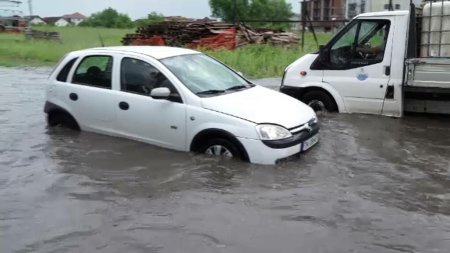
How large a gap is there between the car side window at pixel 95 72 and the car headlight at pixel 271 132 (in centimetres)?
255

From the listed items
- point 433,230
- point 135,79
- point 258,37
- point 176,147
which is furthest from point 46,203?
point 258,37

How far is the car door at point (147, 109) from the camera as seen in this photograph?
22.6ft

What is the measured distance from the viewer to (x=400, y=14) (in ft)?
29.8

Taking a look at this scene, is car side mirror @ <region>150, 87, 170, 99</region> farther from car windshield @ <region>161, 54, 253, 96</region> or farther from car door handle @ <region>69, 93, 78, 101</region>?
car door handle @ <region>69, 93, 78, 101</region>

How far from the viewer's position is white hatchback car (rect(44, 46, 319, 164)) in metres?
6.35

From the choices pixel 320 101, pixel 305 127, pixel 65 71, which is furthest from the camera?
pixel 320 101

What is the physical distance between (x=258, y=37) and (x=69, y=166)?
67.8 feet

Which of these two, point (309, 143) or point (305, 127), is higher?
point (305, 127)

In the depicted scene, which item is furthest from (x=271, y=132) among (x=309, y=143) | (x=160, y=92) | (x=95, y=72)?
(x=95, y=72)

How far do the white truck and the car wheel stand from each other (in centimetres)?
378

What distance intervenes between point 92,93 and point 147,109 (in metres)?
1.13

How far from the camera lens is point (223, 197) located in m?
5.69

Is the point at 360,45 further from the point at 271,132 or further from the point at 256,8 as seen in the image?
the point at 256,8

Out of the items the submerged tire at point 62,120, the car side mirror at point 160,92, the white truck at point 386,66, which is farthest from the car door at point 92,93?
the white truck at point 386,66
